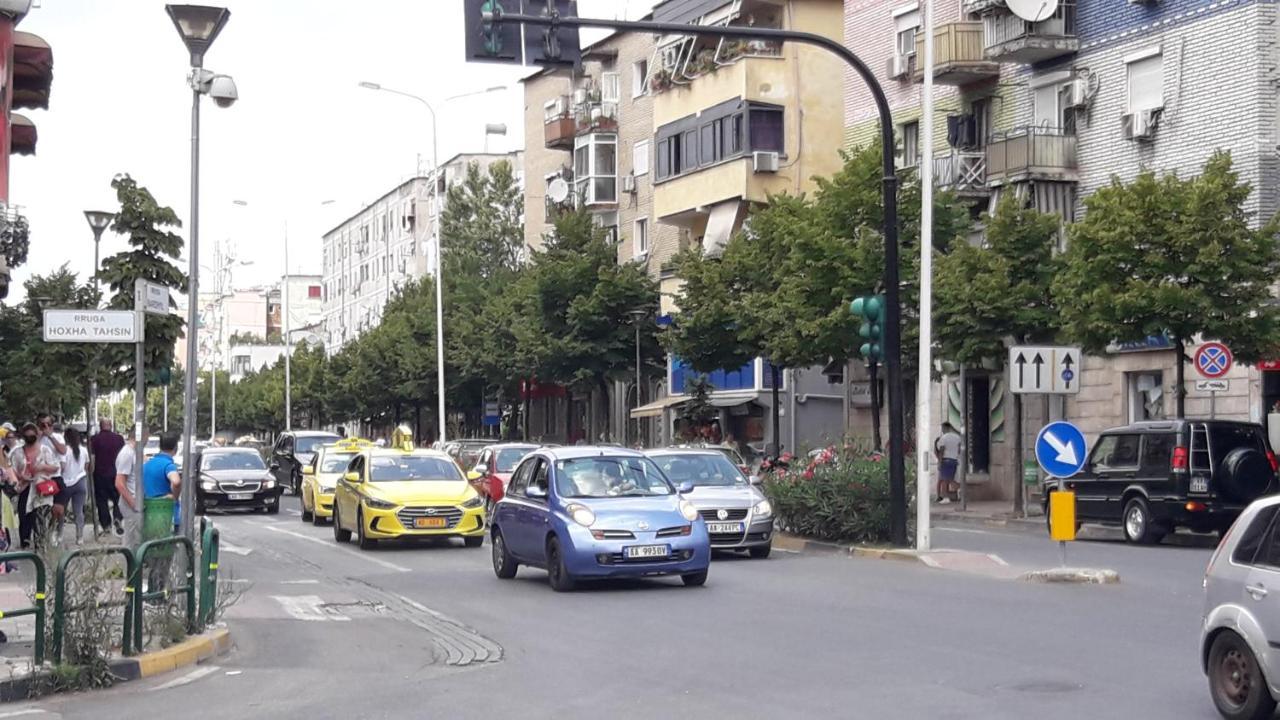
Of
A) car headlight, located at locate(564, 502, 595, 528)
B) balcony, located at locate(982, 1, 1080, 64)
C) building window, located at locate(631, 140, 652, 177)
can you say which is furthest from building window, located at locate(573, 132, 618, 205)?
car headlight, located at locate(564, 502, 595, 528)

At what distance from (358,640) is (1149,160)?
Answer: 27.9m

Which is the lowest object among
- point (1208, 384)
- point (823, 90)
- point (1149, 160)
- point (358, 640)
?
point (358, 640)

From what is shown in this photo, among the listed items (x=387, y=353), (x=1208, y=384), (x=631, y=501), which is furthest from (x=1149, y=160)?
(x=387, y=353)

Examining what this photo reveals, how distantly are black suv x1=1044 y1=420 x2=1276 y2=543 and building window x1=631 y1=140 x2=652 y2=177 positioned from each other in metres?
38.7

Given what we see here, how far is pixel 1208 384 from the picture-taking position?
28656 mm

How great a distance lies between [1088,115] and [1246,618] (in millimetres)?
33289

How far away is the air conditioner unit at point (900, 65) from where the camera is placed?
4878cm

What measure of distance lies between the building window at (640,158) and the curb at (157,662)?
174 feet

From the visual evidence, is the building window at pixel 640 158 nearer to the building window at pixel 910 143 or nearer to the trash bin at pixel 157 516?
the building window at pixel 910 143

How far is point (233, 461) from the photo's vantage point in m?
42.9

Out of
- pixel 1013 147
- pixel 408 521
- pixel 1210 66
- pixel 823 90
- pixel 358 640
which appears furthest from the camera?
pixel 823 90

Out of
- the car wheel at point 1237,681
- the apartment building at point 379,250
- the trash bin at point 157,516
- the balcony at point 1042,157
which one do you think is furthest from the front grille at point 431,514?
the apartment building at point 379,250

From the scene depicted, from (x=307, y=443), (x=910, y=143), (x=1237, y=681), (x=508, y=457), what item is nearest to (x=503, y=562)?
(x=1237, y=681)

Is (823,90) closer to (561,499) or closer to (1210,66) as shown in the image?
(1210,66)
